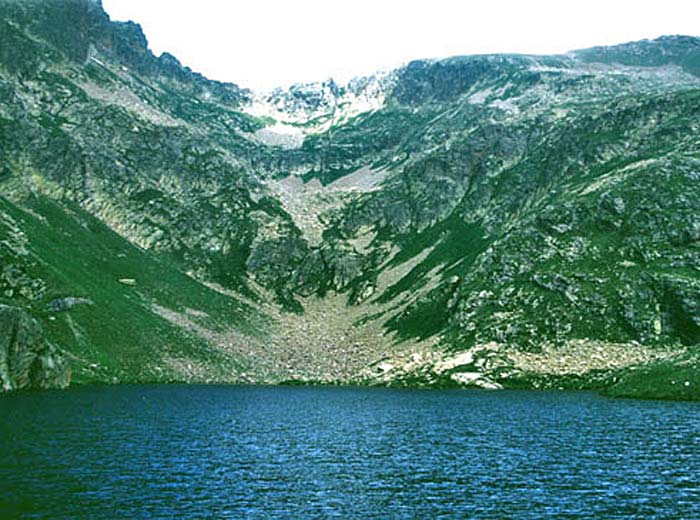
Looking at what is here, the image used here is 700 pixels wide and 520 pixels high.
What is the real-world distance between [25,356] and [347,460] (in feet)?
300

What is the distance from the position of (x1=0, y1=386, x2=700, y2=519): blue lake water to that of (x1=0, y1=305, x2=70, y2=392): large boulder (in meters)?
18.4

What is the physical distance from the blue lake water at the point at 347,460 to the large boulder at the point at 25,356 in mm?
18412

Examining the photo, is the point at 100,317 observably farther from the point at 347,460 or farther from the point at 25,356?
the point at 347,460

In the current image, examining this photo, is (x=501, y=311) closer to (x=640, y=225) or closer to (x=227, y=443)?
(x=640, y=225)

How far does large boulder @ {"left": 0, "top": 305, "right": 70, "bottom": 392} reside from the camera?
12688 cm

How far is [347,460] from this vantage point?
66188 millimetres

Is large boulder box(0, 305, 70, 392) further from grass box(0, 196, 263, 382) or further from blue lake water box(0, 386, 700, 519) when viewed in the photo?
blue lake water box(0, 386, 700, 519)

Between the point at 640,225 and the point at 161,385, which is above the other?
the point at 640,225

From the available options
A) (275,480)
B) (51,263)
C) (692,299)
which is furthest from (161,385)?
(692,299)

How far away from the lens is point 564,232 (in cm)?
18538

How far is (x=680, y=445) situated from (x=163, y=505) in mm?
54915

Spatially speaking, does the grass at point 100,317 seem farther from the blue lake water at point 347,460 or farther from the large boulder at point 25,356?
the blue lake water at point 347,460

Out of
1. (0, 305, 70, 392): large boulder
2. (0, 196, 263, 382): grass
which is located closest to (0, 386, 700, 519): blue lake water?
(0, 305, 70, 392): large boulder

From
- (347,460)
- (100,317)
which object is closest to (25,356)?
(100,317)
